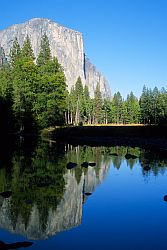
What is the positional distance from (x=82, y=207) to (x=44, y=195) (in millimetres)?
2084

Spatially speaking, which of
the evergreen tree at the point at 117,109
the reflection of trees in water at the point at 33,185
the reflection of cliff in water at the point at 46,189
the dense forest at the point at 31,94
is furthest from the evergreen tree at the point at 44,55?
the evergreen tree at the point at 117,109

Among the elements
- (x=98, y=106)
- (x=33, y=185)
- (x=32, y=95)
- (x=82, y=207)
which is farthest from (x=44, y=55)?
(x=98, y=106)

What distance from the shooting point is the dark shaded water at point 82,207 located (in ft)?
29.3

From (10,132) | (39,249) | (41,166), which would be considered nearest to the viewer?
(39,249)

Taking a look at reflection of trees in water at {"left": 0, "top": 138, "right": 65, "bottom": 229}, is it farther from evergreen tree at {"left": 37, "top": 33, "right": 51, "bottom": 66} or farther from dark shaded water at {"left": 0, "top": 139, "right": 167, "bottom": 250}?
evergreen tree at {"left": 37, "top": 33, "right": 51, "bottom": 66}

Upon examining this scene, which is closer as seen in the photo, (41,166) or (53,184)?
(53,184)

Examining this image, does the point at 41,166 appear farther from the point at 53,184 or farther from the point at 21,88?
the point at 21,88

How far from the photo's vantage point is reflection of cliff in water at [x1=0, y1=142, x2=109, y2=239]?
10234mm

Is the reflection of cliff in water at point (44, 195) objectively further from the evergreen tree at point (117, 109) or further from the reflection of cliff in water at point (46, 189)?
the evergreen tree at point (117, 109)

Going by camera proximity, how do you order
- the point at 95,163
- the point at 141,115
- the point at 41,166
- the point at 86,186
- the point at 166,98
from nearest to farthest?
the point at 86,186, the point at 41,166, the point at 95,163, the point at 166,98, the point at 141,115

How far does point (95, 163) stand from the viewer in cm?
2286

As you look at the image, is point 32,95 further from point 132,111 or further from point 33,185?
point 132,111

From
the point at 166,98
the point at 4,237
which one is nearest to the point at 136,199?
the point at 4,237

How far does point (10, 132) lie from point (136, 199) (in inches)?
1516
